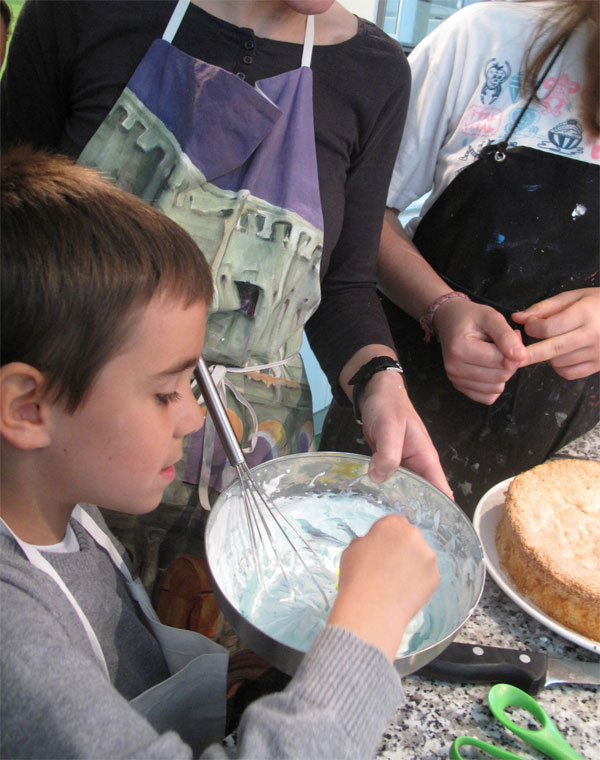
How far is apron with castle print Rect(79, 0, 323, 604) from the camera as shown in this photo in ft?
2.43

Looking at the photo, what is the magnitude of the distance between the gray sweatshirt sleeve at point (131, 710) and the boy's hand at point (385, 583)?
21 mm


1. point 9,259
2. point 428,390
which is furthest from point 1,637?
point 428,390

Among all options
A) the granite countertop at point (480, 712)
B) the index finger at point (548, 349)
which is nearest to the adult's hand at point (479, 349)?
the index finger at point (548, 349)

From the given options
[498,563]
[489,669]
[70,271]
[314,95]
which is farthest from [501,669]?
[314,95]

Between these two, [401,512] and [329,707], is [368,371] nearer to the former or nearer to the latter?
[401,512]

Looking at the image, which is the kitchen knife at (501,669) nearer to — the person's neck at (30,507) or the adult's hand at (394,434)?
the adult's hand at (394,434)

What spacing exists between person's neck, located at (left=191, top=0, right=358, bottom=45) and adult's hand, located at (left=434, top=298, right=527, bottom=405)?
0.42 meters

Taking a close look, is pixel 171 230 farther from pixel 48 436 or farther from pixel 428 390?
pixel 428 390

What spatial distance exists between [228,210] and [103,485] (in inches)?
14.4

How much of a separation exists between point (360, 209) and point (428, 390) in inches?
14.5

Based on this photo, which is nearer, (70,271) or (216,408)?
(70,271)

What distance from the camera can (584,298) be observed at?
2.98 ft

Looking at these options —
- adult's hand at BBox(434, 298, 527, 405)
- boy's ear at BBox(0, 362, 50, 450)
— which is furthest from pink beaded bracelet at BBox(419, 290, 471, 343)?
boy's ear at BBox(0, 362, 50, 450)

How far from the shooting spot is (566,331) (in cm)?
88
